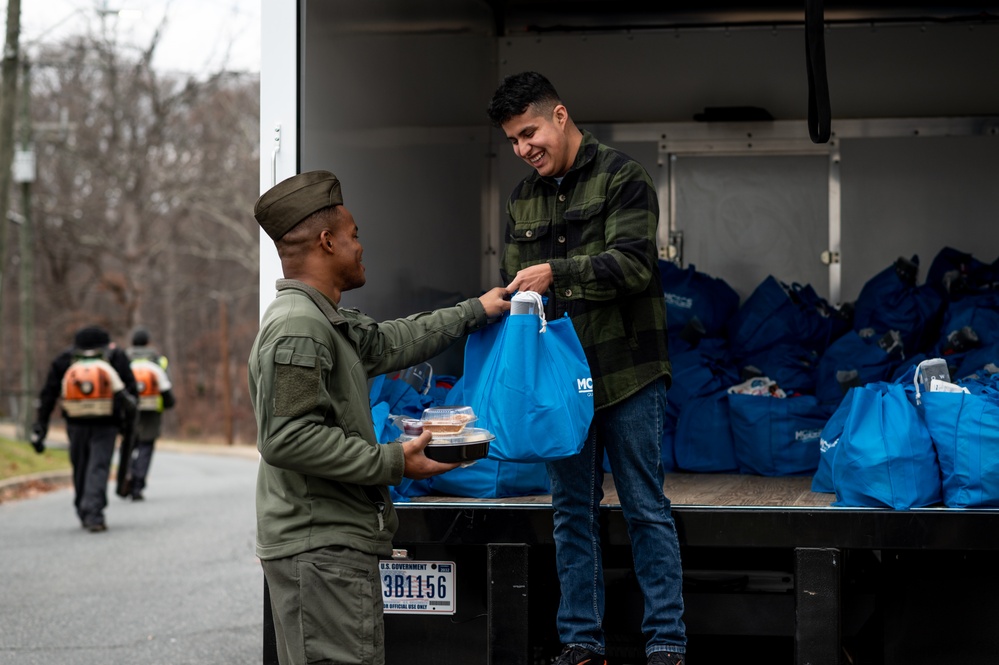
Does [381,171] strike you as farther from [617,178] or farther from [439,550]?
[439,550]

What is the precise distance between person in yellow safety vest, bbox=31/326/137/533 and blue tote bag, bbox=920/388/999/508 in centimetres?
741

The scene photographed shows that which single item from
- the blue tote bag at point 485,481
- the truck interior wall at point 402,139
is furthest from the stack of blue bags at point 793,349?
the blue tote bag at point 485,481

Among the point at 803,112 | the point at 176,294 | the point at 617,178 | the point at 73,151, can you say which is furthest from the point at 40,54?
the point at 617,178

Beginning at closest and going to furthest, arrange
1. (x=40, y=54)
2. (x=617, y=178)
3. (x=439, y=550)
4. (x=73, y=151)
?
(x=617, y=178) < (x=439, y=550) < (x=40, y=54) < (x=73, y=151)

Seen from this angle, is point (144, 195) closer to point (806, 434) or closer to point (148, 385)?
point (148, 385)

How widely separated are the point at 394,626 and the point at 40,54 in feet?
→ 86.6

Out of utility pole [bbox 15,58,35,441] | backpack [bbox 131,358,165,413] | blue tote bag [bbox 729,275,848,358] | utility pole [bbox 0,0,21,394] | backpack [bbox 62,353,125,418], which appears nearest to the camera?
blue tote bag [bbox 729,275,848,358]

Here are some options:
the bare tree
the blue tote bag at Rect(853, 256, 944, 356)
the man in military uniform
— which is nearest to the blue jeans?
the man in military uniform

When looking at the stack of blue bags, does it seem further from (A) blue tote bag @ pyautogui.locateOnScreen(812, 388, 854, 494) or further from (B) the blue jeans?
(B) the blue jeans

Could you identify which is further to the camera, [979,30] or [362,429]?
[979,30]

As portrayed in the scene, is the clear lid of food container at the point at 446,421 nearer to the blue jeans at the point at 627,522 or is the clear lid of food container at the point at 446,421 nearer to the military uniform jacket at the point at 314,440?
the military uniform jacket at the point at 314,440

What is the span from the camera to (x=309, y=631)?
2793 mm

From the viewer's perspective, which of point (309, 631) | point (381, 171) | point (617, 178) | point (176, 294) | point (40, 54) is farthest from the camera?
point (176, 294)

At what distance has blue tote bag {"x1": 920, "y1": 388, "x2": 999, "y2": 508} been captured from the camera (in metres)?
3.53
